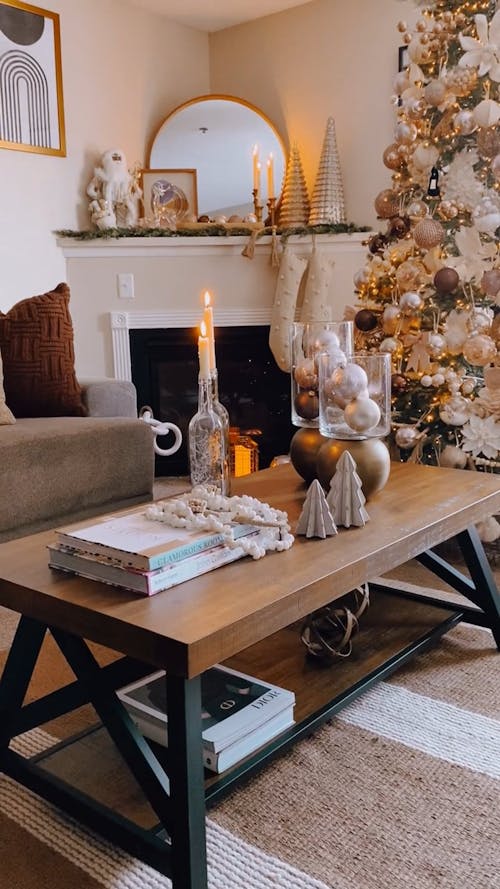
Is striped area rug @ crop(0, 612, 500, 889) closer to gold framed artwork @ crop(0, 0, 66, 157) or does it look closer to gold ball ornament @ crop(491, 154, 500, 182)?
gold ball ornament @ crop(491, 154, 500, 182)

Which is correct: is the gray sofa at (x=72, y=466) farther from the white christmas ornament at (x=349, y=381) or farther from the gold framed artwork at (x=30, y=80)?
the gold framed artwork at (x=30, y=80)

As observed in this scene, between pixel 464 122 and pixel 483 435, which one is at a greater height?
pixel 464 122

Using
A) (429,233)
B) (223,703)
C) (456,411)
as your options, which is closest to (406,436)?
(456,411)

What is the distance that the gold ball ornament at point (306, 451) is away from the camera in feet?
5.61

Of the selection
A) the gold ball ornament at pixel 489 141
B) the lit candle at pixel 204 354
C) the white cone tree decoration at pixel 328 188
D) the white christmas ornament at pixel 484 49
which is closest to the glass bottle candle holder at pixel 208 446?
the lit candle at pixel 204 354

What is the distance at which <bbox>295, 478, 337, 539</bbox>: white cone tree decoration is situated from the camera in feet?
4.48

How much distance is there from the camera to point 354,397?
1.60 meters

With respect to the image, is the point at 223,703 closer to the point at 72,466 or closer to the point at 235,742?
the point at 235,742

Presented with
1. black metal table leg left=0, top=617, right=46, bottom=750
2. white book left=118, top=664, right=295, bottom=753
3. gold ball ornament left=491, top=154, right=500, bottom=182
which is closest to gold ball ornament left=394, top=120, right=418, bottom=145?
gold ball ornament left=491, top=154, right=500, bottom=182

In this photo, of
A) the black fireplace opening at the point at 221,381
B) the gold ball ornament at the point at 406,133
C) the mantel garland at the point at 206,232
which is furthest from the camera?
the black fireplace opening at the point at 221,381

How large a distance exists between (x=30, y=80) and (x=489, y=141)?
2234 millimetres

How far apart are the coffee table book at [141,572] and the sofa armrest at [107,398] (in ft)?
5.28

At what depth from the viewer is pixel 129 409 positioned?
2.92 meters

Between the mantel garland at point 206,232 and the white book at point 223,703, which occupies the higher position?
the mantel garland at point 206,232
